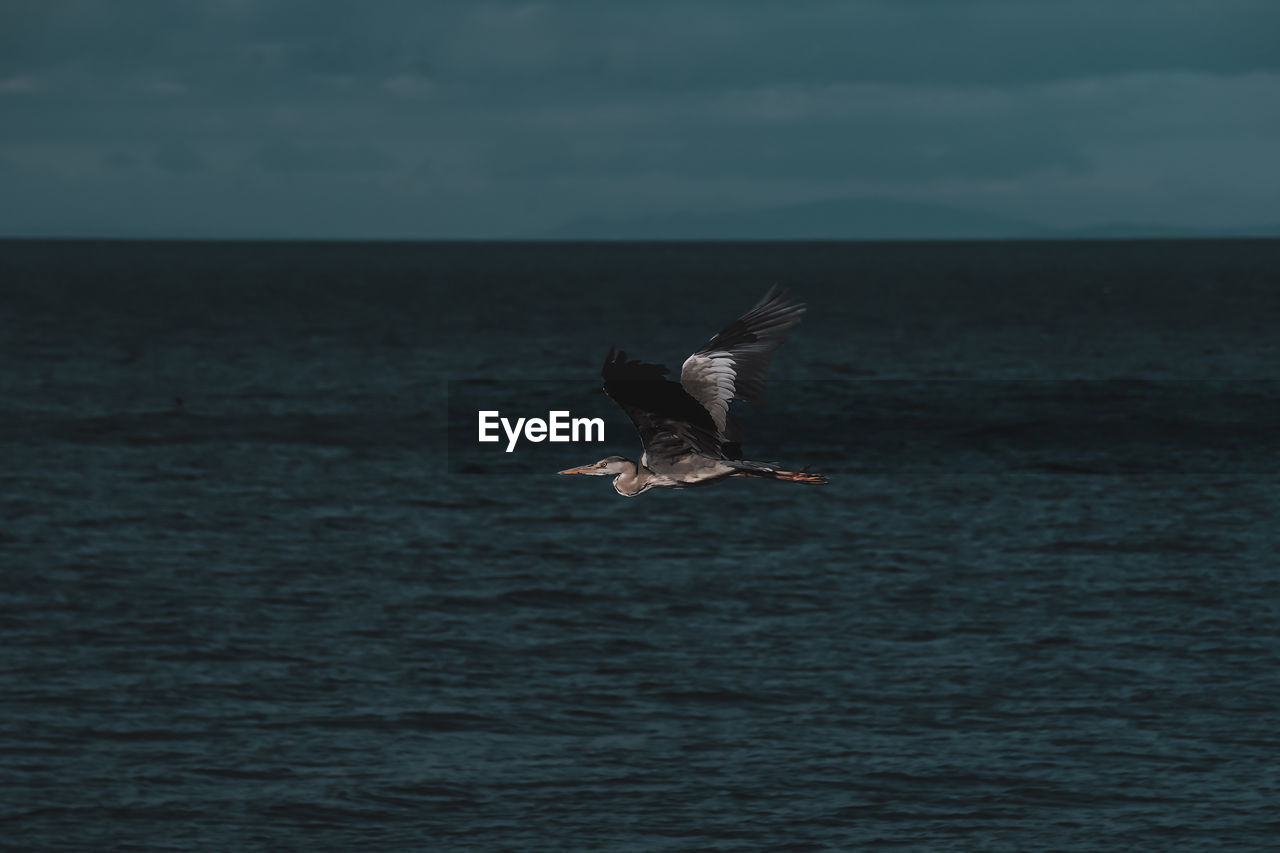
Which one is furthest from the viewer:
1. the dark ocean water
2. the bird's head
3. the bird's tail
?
the dark ocean water

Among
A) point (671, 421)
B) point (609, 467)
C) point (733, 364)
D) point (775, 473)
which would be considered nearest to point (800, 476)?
point (775, 473)

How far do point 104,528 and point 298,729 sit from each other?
22.1 meters

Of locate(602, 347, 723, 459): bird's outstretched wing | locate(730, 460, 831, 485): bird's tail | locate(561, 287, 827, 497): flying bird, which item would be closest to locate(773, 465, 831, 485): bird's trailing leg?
locate(730, 460, 831, 485): bird's tail

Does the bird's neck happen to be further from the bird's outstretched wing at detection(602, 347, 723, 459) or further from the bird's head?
the bird's outstretched wing at detection(602, 347, 723, 459)

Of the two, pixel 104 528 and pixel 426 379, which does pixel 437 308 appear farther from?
pixel 104 528

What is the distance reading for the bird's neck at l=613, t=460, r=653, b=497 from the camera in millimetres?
14961

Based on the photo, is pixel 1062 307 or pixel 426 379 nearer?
pixel 426 379

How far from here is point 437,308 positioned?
19312 cm

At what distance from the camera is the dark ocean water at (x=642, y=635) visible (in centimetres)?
3403

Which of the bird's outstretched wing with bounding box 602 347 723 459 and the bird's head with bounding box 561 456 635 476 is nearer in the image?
the bird's head with bounding box 561 456 635 476

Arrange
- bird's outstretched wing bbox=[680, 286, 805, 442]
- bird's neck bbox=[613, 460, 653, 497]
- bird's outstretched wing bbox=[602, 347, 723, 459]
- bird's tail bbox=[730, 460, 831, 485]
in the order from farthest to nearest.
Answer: bird's outstretched wing bbox=[680, 286, 805, 442] → bird's outstretched wing bbox=[602, 347, 723, 459] → bird's neck bbox=[613, 460, 653, 497] → bird's tail bbox=[730, 460, 831, 485]

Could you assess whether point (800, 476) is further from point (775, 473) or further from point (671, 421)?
point (671, 421)

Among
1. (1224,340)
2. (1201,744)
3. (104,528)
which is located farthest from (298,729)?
(1224,340)

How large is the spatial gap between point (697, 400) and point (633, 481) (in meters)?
1.38
